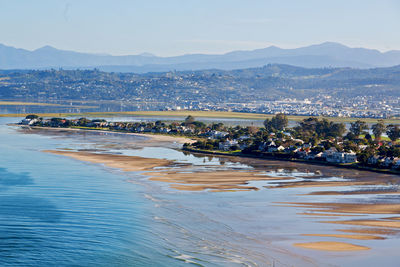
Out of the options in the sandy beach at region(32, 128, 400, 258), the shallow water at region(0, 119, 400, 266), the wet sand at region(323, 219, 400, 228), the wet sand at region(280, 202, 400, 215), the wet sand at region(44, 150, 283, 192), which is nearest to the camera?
the shallow water at region(0, 119, 400, 266)

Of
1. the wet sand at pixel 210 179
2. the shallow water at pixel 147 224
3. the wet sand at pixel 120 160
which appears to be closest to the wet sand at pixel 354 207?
the shallow water at pixel 147 224

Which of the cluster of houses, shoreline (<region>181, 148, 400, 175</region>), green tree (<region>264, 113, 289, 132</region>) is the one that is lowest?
shoreline (<region>181, 148, 400, 175</region>)

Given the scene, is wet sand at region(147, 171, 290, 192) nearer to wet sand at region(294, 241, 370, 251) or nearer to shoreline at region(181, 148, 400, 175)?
shoreline at region(181, 148, 400, 175)

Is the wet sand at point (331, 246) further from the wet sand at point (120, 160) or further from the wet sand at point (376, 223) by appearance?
the wet sand at point (120, 160)

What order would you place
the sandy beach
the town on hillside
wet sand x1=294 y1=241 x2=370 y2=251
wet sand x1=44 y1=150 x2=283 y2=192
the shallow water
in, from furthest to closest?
the town on hillside, wet sand x1=44 y1=150 x2=283 y2=192, the sandy beach, wet sand x1=294 y1=241 x2=370 y2=251, the shallow water

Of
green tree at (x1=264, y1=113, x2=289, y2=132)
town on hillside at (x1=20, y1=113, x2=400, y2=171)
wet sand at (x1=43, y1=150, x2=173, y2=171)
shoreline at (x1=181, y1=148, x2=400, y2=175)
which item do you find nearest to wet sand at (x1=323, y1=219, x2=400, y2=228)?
shoreline at (x1=181, y1=148, x2=400, y2=175)

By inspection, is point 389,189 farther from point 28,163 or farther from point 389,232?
point 28,163

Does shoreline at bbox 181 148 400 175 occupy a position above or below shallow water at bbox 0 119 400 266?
above
